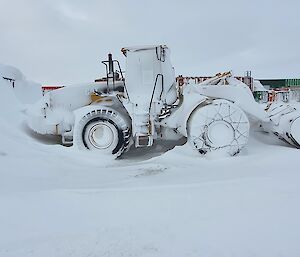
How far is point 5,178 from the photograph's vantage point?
4152 millimetres

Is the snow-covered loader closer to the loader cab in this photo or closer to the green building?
the loader cab

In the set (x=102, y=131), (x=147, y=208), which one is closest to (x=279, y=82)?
(x=102, y=131)

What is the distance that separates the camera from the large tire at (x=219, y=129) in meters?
6.34

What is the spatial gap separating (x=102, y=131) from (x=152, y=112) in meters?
1.06

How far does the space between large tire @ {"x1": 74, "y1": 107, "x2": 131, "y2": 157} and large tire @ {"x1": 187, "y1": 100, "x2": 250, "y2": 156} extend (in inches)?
58.6

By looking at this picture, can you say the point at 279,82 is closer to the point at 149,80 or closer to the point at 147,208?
the point at 149,80

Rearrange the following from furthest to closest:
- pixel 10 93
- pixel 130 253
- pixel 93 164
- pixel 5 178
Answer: pixel 10 93
pixel 93 164
pixel 5 178
pixel 130 253

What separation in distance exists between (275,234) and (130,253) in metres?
1.09

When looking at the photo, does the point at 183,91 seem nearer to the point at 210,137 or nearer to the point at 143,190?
the point at 210,137

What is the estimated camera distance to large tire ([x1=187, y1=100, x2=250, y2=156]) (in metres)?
6.34

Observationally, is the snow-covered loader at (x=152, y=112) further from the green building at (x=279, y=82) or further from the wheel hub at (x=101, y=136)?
the green building at (x=279, y=82)

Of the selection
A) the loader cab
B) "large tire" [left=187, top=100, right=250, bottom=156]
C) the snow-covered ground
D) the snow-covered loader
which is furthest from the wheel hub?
"large tire" [left=187, top=100, right=250, bottom=156]

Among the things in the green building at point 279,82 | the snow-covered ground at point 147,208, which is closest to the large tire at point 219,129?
the snow-covered ground at point 147,208

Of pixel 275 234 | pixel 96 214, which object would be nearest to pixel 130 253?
pixel 96 214
